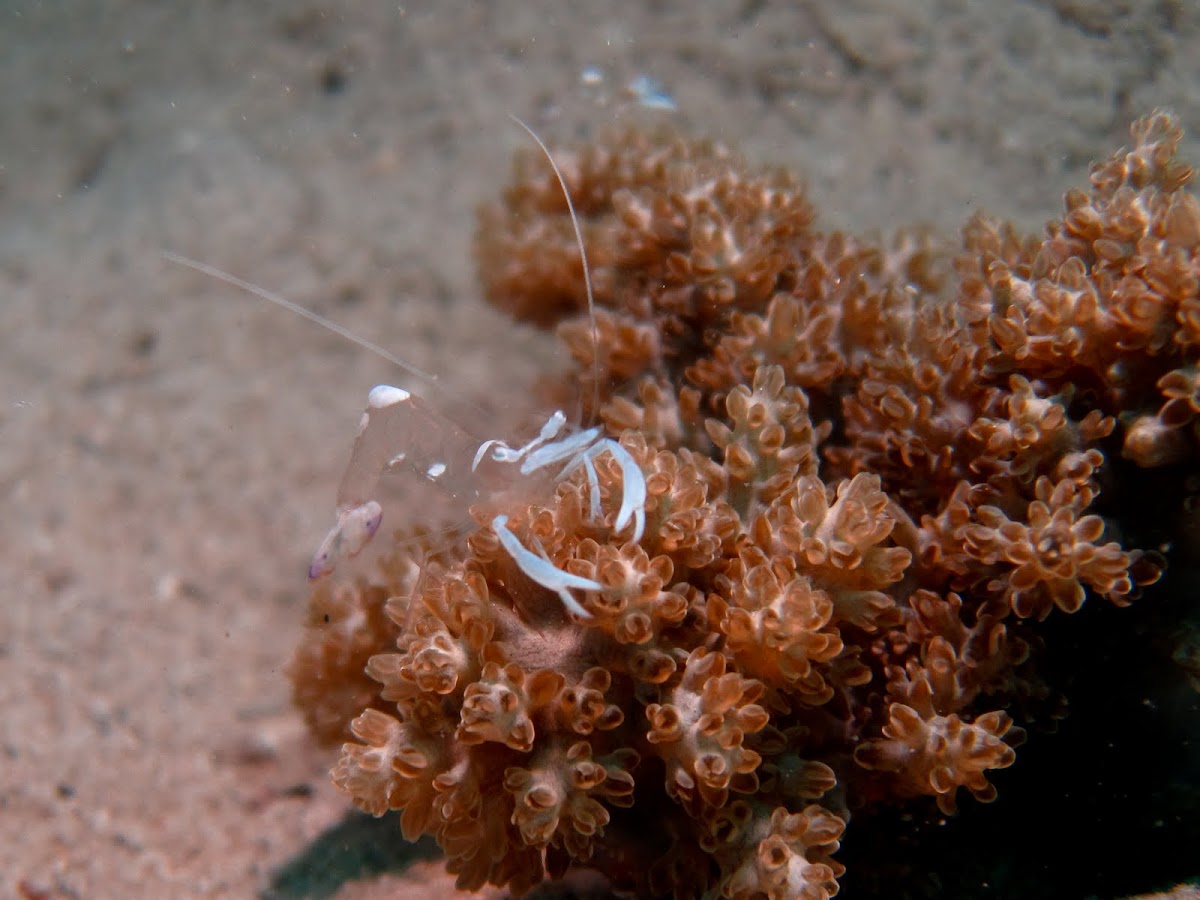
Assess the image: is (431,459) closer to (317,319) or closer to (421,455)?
(421,455)

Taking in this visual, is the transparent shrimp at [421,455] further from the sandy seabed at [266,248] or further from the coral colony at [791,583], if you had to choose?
the sandy seabed at [266,248]

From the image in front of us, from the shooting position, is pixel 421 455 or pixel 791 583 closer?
pixel 791 583

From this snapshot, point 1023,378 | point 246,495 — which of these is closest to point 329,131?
point 246,495

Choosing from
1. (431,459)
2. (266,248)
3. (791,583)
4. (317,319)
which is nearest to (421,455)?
(431,459)

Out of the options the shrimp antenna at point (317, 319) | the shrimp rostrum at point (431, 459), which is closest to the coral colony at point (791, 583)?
the shrimp rostrum at point (431, 459)

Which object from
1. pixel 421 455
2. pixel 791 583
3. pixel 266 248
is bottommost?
pixel 266 248

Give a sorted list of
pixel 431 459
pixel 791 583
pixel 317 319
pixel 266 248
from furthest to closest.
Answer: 1. pixel 266 248
2. pixel 431 459
3. pixel 317 319
4. pixel 791 583

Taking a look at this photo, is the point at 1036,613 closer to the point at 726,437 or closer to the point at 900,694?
the point at 900,694

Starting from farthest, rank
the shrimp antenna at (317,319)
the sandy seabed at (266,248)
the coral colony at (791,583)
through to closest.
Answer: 1. the sandy seabed at (266,248)
2. the shrimp antenna at (317,319)
3. the coral colony at (791,583)
